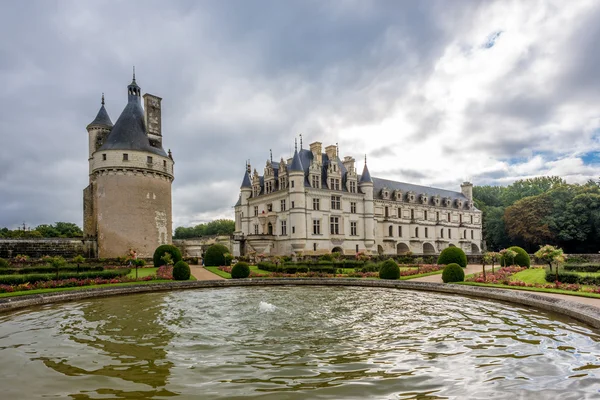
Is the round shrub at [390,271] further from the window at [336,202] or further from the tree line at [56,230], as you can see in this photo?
the tree line at [56,230]

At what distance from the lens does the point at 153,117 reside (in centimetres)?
3850

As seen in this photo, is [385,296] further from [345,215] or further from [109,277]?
[345,215]

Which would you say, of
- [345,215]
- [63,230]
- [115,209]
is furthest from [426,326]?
[63,230]

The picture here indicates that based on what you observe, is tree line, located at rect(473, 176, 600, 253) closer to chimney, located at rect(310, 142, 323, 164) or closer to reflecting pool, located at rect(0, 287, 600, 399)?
chimney, located at rect(310, 142, 323, 164)

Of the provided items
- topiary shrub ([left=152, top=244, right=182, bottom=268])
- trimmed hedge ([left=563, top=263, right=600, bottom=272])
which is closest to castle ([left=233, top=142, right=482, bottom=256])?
topiary shrub ([left=152, top=244, right=182, bottom=268])

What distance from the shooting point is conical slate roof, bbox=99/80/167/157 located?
3571 cm

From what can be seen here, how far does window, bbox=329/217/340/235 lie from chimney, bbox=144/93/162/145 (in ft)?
66.2

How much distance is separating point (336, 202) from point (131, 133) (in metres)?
22.6

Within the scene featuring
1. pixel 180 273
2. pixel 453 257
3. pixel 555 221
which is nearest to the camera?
pixel 180 273

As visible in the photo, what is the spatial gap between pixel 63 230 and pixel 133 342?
77818 mm

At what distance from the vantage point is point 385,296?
53.6 ft

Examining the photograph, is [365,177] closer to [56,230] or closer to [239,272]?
[239,272]

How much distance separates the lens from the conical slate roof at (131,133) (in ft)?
117

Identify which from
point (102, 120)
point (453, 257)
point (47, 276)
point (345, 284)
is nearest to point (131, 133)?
point (102, 120)
